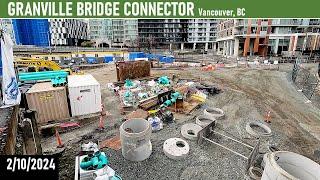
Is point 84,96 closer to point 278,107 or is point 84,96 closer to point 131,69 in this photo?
point 131,69

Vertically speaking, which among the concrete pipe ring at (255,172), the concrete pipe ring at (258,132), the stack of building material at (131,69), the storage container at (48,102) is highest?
the stack of building material at (131,69)

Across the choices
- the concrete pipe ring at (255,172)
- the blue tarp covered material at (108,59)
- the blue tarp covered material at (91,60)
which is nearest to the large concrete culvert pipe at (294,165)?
the concrete pipe ring at (255,172)

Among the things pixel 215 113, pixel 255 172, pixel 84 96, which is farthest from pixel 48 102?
pixel 255 172

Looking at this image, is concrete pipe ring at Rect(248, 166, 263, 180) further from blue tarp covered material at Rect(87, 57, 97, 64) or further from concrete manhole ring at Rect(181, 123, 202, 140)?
blue tarp covered material at Rect(87, 57, 97, 64)

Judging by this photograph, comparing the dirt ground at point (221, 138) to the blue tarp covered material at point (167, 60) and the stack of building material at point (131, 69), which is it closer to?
the stack of building material at point (131, 69)

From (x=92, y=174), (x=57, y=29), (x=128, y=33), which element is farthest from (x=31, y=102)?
(x=128, y=33)

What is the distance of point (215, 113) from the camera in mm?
14359

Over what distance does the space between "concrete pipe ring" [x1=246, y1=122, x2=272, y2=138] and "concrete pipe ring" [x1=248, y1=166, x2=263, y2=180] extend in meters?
3.22

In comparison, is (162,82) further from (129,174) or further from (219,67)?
(219,67)

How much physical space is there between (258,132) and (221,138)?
241 centimetres

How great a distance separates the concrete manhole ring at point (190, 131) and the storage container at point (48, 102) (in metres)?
7.19

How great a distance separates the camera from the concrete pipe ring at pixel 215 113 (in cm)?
1350

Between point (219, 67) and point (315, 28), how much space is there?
38.4 m

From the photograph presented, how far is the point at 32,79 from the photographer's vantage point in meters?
15.5
